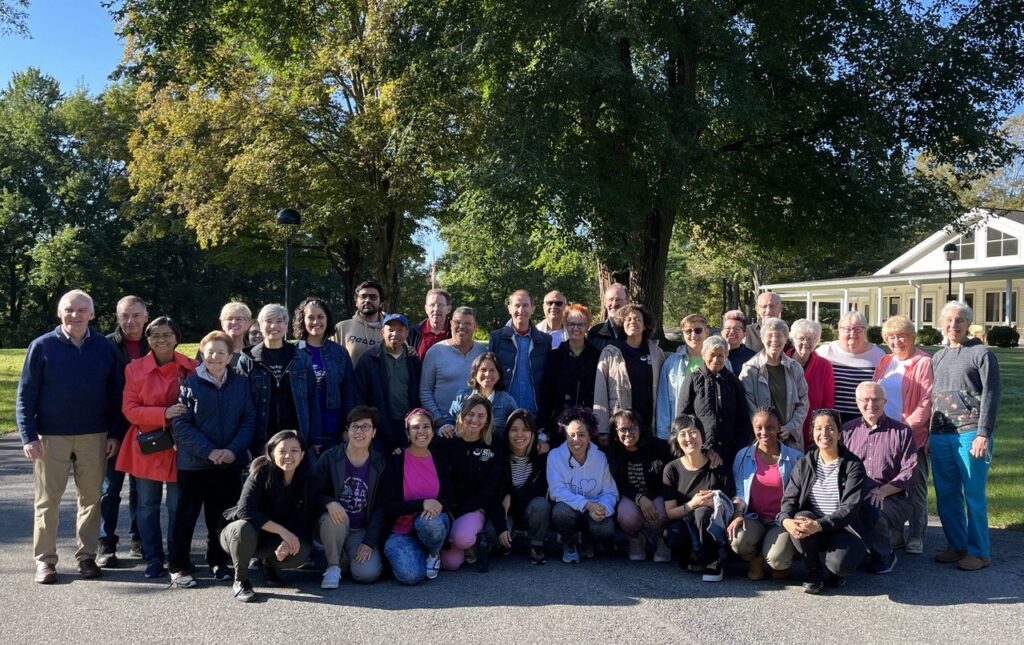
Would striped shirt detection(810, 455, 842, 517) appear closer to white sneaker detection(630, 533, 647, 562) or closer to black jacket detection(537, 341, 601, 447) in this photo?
white sneaker detection(630, 533, 647, 562)

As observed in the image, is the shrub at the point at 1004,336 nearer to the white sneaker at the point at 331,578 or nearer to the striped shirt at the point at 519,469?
the striped shirt at the point at 519,469

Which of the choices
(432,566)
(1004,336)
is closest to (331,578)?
(432,566)

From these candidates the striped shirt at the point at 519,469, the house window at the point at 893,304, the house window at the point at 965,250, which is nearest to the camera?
the striped shirt at the point at 519,469

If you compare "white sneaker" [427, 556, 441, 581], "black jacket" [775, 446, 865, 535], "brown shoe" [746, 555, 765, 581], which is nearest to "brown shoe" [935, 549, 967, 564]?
"black jacket" [775, 446, 865, 535]

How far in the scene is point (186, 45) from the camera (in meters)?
13.4

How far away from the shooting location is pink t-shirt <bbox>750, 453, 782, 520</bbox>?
18.3 ft

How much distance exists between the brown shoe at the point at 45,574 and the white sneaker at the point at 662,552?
3930 mm

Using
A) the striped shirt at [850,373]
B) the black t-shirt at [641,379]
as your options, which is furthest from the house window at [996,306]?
the black t-shirt at [641,379]

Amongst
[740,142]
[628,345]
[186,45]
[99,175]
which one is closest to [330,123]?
[186,45]

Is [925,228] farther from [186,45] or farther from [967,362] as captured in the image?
[186,45]

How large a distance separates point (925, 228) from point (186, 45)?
1312 centimetres

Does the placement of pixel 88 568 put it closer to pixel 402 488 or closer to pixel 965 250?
pixel 402 488

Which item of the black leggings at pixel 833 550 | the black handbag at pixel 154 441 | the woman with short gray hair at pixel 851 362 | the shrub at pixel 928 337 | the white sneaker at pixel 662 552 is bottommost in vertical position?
the white sneaker at pixel 662 552

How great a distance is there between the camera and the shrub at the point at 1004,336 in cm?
2967
